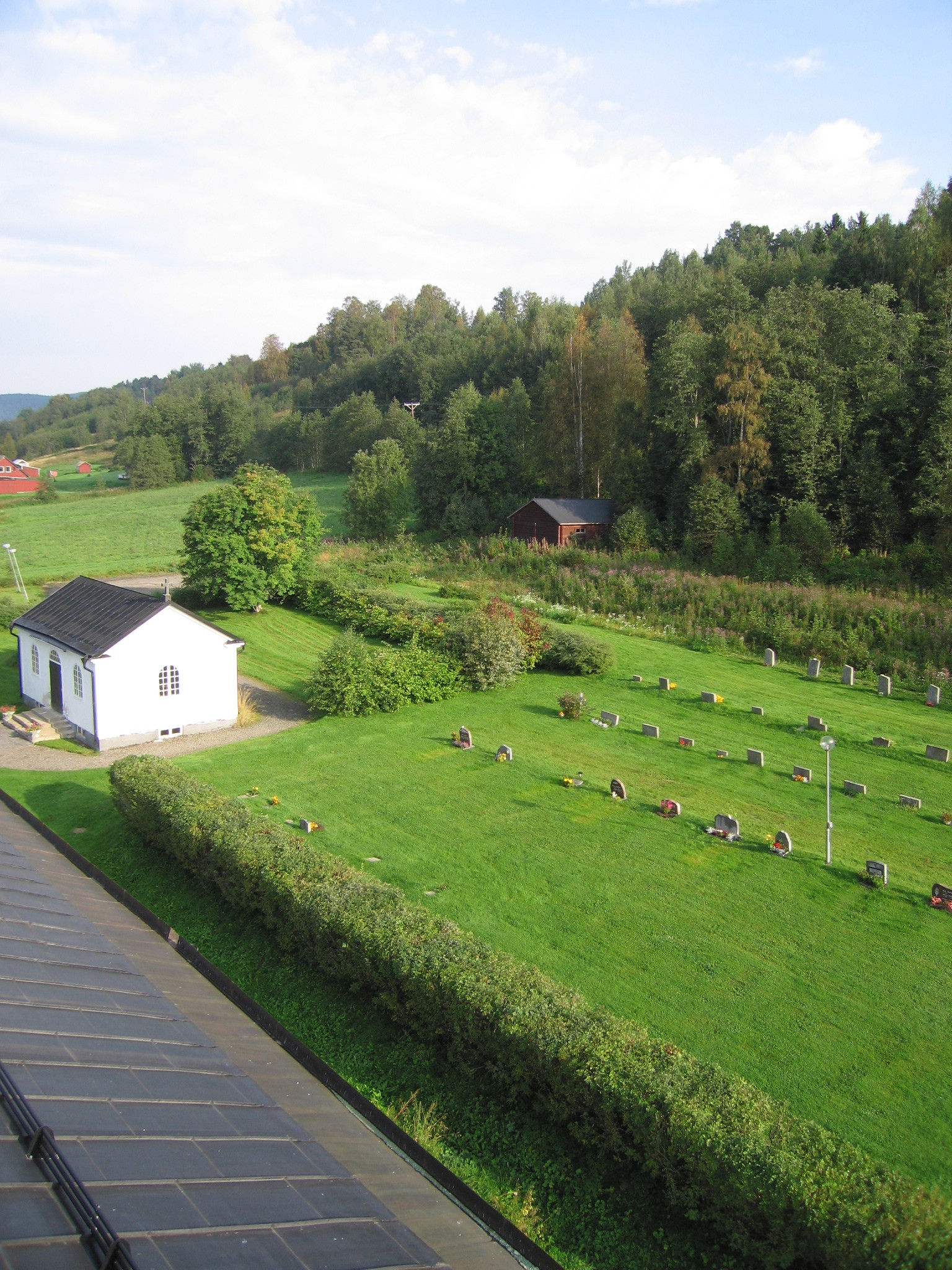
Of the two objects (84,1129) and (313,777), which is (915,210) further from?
(84,1129)

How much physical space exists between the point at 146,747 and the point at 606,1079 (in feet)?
63.7

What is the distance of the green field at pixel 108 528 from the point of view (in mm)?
55250

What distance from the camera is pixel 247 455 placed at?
368 feet

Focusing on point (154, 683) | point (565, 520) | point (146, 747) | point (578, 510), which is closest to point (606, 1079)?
point (146, 747)

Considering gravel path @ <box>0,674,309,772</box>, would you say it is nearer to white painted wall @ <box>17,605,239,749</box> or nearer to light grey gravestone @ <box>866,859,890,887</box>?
white painted wall @ <box>17,605,239,749</box>

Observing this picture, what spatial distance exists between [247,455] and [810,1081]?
111489 mm

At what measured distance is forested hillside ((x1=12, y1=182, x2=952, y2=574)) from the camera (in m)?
40.5

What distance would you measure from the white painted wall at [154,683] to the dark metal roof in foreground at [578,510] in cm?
2646

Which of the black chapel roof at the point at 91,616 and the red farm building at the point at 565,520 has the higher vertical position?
the red farm building at the point at 565,520

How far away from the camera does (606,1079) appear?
8.80 meters

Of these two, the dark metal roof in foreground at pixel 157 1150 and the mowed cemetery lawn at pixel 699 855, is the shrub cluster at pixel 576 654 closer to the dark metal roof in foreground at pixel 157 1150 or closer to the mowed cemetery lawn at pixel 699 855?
the mowed cemetery lawn at pixel 699 855

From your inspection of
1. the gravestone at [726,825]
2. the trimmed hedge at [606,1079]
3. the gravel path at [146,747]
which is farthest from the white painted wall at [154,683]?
the gravestone at [726,825]

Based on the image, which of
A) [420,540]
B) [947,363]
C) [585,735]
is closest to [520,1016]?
[585,735]

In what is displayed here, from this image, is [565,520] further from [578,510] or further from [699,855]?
[699,855]
